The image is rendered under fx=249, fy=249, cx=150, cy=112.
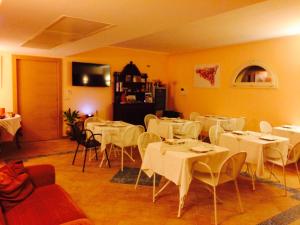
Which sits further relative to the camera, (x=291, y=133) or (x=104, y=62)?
(x=104, y=62)

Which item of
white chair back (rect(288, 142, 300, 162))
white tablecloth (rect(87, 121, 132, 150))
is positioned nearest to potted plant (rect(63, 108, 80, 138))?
white tablecloth (rect(87, 121, 132, 150))

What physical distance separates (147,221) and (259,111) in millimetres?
4394

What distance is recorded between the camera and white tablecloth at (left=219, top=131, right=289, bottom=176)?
361 cm

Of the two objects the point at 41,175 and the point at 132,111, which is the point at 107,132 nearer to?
the point at 41,175

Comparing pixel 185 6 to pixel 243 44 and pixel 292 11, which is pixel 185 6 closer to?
pixel 292 11

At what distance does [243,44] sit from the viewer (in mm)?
6312

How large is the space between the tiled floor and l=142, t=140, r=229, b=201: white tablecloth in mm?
386

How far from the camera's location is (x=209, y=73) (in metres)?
7.20

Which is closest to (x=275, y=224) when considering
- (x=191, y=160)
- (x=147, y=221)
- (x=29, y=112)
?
(x=191, y=160)

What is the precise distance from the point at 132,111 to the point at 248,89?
10.6 feet

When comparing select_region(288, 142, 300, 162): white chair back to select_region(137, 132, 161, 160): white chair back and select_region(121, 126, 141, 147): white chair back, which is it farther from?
select_region(121, 126, 141, 147): white chair back

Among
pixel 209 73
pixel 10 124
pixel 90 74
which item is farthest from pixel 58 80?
pixel 209 73

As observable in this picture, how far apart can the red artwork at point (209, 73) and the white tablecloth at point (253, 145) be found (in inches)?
125

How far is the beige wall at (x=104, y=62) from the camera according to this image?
6.82 meters
